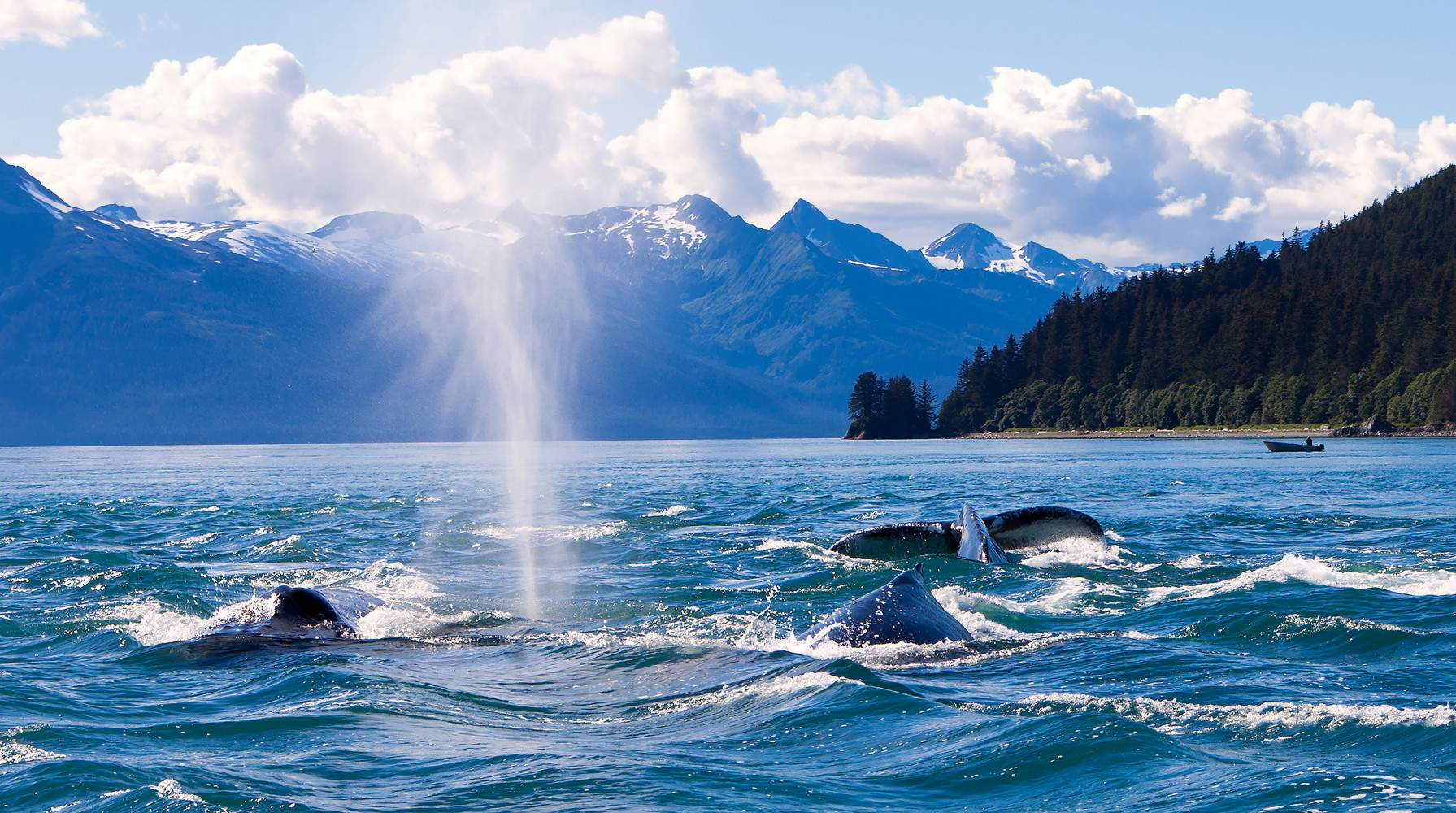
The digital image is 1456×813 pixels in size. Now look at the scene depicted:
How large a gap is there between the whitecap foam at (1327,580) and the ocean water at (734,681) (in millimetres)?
109

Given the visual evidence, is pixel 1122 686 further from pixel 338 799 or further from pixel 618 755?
pixel 338 799

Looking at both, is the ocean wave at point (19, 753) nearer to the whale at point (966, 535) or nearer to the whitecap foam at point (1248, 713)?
the whitecap foam at point (1248, 713)

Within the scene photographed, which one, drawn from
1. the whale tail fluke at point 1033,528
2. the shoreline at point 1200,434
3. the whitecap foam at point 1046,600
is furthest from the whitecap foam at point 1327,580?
the shoreline at point 1200,434

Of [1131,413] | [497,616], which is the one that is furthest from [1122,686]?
[1131,413]

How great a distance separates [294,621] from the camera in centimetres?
1504

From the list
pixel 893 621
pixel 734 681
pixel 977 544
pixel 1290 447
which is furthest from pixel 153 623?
pixel 1290 447

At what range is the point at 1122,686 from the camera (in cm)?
1152

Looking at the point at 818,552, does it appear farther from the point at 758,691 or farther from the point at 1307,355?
the point at 1307,355

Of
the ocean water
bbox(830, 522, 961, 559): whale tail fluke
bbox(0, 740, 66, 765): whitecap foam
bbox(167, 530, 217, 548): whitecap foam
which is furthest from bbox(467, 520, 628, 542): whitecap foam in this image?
bbox(0, 740, 66, 765): whitecap foam

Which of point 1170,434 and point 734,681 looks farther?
point 1170,434

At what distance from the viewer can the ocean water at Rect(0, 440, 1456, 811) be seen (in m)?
8.47

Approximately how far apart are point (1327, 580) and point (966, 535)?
6372 millimetres

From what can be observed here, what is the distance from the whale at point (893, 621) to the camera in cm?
1377

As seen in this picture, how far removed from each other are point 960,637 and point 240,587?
542 inches
